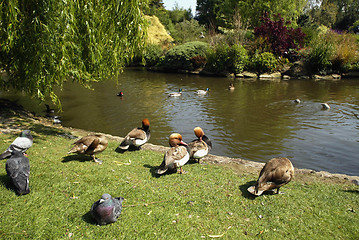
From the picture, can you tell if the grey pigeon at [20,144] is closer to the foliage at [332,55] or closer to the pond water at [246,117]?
the pond water at [246,117]

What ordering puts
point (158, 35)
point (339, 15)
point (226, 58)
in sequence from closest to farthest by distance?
point (226, 58), point (158, 35), point (339, 15)

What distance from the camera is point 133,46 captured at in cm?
1075

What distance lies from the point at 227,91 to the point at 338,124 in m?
12.6

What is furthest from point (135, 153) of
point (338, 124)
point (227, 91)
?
point (227, 91)

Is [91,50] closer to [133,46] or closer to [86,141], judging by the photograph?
[133,46]

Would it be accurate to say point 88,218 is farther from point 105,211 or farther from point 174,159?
point 174,159

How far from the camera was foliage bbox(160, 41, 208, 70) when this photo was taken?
44688mm

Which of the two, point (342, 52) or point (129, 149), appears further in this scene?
point (342, 52)

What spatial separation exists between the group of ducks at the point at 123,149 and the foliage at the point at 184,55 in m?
37.1

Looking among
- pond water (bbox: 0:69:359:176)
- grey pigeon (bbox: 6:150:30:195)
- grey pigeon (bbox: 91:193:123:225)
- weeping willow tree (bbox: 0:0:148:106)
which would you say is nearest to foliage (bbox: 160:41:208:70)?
pond water (bbox: 0:69:359:176)

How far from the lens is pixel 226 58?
127 ft

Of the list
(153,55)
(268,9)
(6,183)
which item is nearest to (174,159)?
(6,183)

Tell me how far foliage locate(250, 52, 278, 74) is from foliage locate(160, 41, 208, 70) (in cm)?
968

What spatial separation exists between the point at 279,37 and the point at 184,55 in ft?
51.3
